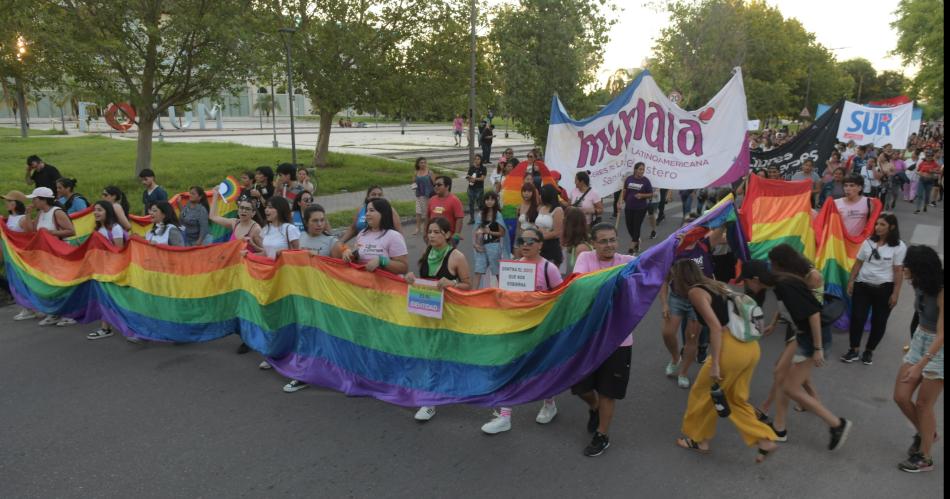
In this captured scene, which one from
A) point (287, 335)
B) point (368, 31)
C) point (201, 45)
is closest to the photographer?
point (287, 335)

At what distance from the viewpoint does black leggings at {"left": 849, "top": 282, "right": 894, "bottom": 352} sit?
20.3 ft

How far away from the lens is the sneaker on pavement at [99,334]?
699cm

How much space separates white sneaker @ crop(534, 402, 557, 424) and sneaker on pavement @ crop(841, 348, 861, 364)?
331 centimetres

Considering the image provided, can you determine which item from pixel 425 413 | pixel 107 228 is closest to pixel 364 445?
pixel 425 413

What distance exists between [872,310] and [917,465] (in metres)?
2.29

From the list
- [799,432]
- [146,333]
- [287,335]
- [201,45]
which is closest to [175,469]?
[287,335]

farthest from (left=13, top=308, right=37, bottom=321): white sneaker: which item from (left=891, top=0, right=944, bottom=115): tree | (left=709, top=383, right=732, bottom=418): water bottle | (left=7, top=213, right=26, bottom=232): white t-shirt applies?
(left=891, top=0, right=944, bottom=115): tree

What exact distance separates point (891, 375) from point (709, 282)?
296 centimetres

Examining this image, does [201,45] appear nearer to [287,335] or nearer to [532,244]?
[287,335]

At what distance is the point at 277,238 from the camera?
6492mm

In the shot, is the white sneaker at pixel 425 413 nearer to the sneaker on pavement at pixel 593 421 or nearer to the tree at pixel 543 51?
the sneaker on pavement at pixel 593 421

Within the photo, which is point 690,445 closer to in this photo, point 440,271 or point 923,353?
point 923,353

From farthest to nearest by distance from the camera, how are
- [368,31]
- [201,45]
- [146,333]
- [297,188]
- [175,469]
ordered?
[368,31]
[201,45]
[297,188]
[146,333]
[175,469]

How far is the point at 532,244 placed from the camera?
16.3 ft
